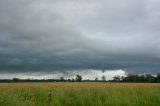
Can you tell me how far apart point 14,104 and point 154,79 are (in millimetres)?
90450

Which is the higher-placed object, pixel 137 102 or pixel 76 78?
pixel 76 78

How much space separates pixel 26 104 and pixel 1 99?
1168mm

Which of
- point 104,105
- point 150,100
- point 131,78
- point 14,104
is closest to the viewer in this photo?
point 14,104

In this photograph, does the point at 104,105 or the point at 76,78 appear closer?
the point at 104,105

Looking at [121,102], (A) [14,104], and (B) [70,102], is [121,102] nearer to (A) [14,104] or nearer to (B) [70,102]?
(B) [70,102]

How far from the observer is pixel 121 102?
15938 millimetres

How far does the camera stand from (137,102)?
16.4 metres

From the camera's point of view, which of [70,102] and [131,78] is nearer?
[70,102]

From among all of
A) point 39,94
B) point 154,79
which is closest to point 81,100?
point 39,94

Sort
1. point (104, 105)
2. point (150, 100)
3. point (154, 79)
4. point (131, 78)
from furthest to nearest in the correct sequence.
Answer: point (131, 78) < point (154, 79) < point (150, 100) < point (104, 105)

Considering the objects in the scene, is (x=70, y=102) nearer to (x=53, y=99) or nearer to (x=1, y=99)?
(x=53, y=99)

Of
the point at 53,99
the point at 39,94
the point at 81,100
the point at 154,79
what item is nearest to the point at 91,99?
the point at 81,100

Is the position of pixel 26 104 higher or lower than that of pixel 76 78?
lower

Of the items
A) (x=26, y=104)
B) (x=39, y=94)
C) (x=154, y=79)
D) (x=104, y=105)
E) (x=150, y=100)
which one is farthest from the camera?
(x=154, y=79)
